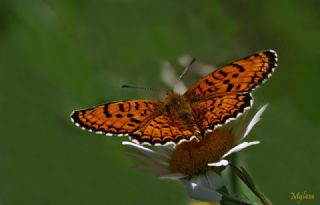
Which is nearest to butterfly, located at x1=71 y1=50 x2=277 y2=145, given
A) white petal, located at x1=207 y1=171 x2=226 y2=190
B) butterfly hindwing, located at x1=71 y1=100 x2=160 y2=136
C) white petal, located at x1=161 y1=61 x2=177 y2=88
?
butterfly hindwing, located at x1=71 y1=100 x2=160 y2=136

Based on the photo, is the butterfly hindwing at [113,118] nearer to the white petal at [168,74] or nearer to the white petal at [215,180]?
the white petal at [215,180]

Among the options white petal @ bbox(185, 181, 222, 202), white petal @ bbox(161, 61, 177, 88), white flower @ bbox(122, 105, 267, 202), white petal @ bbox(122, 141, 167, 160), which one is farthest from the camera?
white petal @ bbox(161, 61, 177, 88)

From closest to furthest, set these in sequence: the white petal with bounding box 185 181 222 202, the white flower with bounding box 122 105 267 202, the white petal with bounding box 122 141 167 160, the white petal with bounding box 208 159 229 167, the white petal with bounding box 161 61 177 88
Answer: the white petal with bounding box 185 181 222 202, the white petal with bounding box 208 159 229 167, the white flower with bounding box 122 105 267 202, the white petal with bounding box 122 141 167 160, the white petal with bounding box 161 61 177 88

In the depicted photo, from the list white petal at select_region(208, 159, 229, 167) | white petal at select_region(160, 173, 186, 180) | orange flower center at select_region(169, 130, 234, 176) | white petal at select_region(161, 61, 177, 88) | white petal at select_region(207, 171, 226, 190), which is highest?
white petal at select_region(161, 61, 177, 88)

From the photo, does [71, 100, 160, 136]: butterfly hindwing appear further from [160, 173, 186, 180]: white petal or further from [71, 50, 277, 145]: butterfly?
[160, 173, 186, 180]: white petal

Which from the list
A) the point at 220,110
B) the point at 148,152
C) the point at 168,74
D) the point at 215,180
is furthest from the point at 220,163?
the point at 168,74

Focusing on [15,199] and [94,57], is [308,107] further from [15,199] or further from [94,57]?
[15,199]

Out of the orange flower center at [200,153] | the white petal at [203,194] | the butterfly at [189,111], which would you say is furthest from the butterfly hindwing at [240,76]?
the white petal at [203,194]
